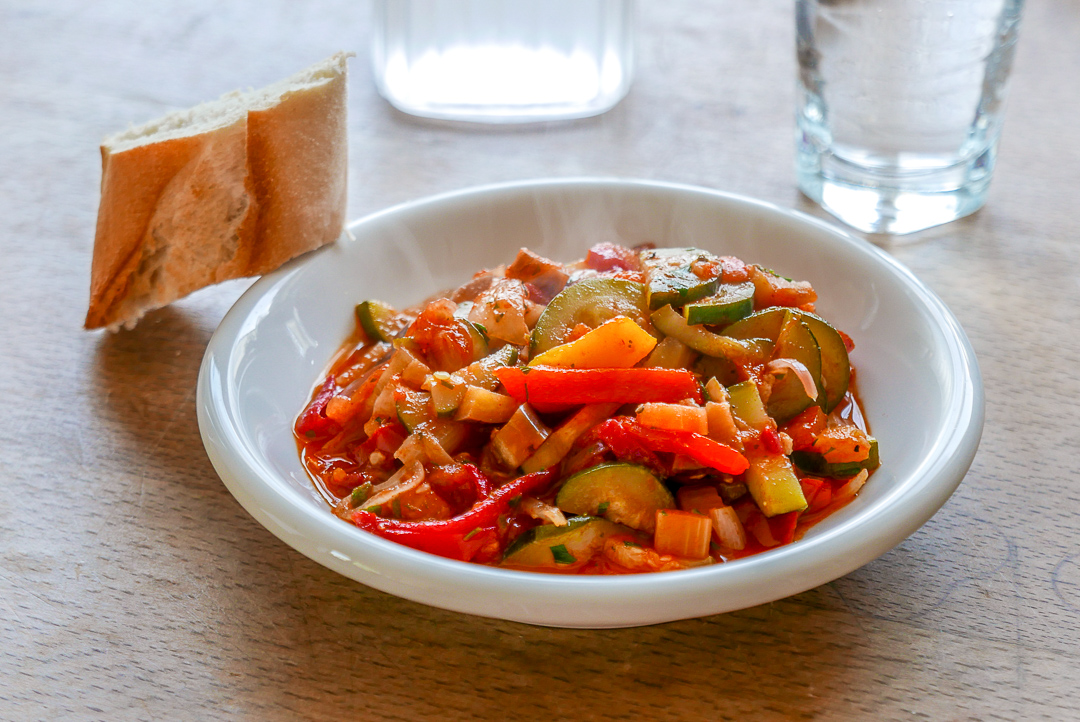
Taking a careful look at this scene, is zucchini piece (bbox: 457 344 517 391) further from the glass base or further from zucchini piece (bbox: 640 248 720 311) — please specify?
the glass base

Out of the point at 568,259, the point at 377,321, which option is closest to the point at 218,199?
the point at 377,321

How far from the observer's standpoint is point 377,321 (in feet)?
7.72

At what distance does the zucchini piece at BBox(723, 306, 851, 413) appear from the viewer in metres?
2.03

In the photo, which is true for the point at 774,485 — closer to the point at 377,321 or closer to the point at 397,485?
the point at 397,485

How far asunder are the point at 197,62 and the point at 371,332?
239cm

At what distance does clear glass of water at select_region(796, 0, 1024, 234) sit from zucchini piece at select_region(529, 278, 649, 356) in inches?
49.1

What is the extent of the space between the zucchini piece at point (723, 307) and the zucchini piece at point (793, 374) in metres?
0.09

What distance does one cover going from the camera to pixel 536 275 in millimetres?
2328

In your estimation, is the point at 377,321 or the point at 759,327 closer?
the point at 759,327

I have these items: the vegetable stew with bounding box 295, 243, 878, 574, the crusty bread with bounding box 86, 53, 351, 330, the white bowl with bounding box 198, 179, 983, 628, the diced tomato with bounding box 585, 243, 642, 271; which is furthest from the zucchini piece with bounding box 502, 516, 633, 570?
the crusty bread with bounding box 86, 53, 351, 330

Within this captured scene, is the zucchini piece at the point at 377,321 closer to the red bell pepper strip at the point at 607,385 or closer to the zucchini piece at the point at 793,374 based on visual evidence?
the red bell pepper strip at the point at 607,385

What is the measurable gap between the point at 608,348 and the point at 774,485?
403 mm

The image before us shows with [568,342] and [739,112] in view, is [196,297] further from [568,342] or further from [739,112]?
[739,112]

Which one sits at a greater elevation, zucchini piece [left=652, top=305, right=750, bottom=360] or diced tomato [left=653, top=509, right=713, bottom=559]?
zucchini piece [left=652, top=305, right=750, bottom=360]
